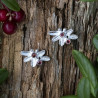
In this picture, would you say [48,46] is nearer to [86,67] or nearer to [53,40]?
[53,40]

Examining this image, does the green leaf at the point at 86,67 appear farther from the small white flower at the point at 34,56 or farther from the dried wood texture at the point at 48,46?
the small white flower at the point at 34,56

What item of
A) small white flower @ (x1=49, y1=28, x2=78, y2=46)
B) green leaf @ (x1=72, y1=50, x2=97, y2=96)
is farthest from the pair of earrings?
green leaf @ (x1=72, y1=50, x2=97, y2=96)

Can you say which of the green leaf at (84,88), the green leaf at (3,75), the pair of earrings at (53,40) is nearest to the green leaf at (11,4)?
the pair of earrings at (53,40)

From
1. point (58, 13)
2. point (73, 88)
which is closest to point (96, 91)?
point (73, 88)

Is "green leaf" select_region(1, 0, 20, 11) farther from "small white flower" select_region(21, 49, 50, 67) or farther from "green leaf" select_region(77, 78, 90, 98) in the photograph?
"green leaf" select_region(77, 78, 90, 98)

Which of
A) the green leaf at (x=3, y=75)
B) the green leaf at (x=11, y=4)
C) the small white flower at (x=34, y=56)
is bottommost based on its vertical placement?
the green leaf at (x=3, y=75)
